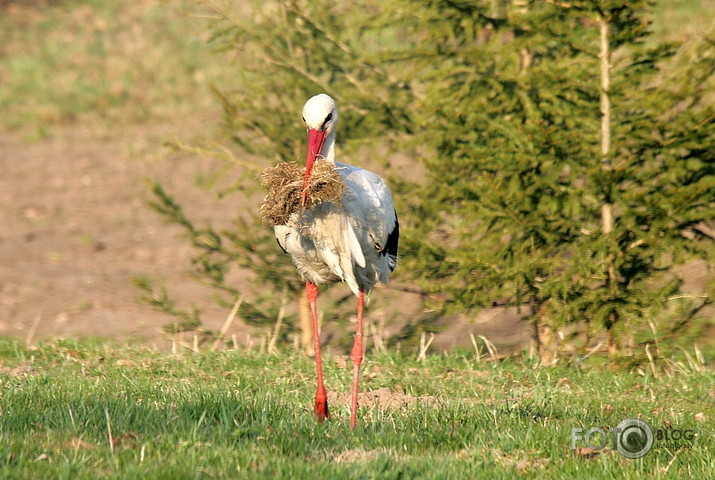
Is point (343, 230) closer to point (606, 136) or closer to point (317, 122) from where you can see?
point (317, 122)

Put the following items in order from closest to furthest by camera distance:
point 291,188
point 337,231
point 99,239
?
point 291,188 < point 337,231 < point 99,239

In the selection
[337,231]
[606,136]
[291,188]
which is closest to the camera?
[291,188]

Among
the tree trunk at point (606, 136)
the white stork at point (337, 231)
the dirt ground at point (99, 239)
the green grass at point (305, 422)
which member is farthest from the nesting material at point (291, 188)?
the dirt ground at point (99, 239)

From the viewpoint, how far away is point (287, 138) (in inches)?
459

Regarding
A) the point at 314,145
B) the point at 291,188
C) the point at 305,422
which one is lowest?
the point at 305,422

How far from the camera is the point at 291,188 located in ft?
18.8

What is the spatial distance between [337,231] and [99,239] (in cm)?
1394

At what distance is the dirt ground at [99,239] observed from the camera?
48.6ft

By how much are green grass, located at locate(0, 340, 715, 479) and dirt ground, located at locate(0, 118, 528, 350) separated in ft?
14.1

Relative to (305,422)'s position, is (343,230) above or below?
above

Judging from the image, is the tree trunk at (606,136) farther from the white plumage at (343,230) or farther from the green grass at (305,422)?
the white plumage at (343,230)

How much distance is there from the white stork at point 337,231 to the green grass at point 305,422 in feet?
1.95

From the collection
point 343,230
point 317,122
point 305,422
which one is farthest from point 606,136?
point 305,422

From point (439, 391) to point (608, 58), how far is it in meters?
4.00
